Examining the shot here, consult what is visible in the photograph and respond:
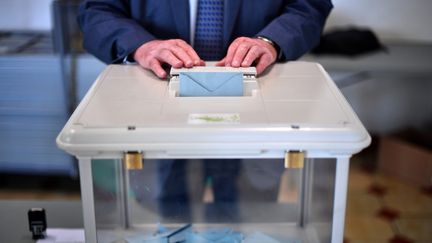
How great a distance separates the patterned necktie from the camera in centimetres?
126

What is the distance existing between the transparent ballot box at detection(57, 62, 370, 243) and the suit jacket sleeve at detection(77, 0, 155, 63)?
13 centimetres

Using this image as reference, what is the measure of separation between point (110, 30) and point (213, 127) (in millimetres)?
558

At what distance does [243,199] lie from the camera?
3.78ft

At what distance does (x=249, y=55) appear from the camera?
1030 millimetres

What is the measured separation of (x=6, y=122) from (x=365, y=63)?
1746 mm

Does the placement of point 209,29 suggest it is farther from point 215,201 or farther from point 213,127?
point 213,127

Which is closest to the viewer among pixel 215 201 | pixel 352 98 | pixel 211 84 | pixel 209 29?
pixel 211 84

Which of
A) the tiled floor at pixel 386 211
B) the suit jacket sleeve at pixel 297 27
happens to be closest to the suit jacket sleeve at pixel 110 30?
the suit jacket sleeve at pixel 297 27

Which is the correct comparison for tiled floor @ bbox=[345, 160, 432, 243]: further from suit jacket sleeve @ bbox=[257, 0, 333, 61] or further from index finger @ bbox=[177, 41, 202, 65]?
index finger @ bbox=[177, 41, 202, 65]

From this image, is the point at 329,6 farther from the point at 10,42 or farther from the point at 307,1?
the point at 10,42

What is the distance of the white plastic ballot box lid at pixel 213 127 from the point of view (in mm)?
745

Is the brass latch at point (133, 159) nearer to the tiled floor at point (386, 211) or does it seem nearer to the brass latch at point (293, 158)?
the brass latch at point (293, 158)

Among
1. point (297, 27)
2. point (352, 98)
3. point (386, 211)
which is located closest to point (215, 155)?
point (297, 27)

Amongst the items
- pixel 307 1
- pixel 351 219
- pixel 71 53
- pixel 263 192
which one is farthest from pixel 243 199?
pixel 71 53
